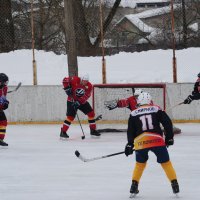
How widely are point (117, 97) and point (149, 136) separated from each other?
19.7 ft

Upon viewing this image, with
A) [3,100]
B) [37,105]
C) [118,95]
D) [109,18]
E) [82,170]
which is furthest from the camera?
[109,18]

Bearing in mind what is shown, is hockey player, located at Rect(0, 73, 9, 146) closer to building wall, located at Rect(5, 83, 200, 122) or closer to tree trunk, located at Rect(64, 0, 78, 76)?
building wall, located at Rect(5, 83, 200, 122)

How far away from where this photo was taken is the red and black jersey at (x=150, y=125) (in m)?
6.36

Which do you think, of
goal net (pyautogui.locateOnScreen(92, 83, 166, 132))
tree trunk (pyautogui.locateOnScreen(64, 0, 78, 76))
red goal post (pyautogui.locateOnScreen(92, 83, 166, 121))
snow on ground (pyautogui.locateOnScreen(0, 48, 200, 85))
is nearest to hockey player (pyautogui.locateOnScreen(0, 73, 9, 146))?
goal net (pyautogui.locateOnScreen(92, 83, 166, 132))

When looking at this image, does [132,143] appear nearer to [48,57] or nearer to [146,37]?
[48,57]

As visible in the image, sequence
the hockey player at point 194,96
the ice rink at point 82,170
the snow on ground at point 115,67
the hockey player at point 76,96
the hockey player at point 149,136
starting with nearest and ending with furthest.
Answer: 1. the hockey player at point 149,136
2. the ice rink at point 82,170
3. the hockey player at point 76,96
4. the hockey player at point 194,96
5. the snow on ground at point 115,67

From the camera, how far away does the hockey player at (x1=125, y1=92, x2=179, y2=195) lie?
20.9 ft

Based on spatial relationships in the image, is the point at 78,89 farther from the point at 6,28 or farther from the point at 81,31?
the point at 6,28

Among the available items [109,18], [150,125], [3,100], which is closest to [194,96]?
[3,100]

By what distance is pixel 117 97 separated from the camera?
40.5ft

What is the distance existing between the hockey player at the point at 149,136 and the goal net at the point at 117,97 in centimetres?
542

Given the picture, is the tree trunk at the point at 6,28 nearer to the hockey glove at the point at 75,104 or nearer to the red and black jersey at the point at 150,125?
the hockey glove at the point at 75,104

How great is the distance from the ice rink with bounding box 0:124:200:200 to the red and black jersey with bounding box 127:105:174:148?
1.83ft

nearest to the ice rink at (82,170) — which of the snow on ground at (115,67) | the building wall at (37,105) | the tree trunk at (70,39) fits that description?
the building wall at (37,105)
